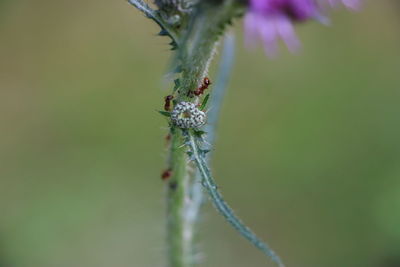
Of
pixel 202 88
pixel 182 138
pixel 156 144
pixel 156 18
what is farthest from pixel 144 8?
pixel 156 144

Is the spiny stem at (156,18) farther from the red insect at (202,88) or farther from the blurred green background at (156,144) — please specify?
the blurred green background at (156,144)

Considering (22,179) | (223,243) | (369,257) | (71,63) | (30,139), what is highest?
(71,63)

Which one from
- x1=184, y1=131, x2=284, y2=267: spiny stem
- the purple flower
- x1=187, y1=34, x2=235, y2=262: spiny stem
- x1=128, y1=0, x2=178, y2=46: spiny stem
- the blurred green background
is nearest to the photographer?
the purple flower

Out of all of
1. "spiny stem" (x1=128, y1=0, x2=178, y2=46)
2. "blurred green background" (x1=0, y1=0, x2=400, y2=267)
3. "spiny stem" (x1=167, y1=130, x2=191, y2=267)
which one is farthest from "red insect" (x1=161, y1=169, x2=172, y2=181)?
"blurred green background" (x1=0, y1=0, x2=400, y2=267)

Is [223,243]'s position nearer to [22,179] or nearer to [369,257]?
[369,257]

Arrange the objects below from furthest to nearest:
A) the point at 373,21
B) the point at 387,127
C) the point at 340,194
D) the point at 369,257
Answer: the point at 373,21 → the point at 387,127 → the point at 340,194 → the point at 369,257

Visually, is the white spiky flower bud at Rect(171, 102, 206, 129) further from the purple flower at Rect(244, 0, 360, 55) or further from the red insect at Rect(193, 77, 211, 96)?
the purple flower at Rect(244, 0, 360, 55)

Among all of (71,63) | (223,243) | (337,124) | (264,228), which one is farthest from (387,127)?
(71,63)
